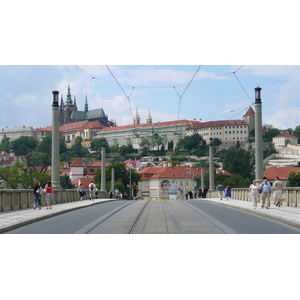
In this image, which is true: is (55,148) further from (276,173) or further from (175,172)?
(175,172)

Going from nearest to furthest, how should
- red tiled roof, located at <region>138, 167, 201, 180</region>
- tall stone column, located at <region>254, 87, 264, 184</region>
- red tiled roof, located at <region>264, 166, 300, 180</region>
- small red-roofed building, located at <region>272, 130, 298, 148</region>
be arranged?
tall stone column, located at <region>254, 87, 264, 184</region> < red tiled roof, located at <region>264, 166, 300, 180</region> < red tiled roof, located at <region>138, 167, 201, 180</region> < small red-roofed building, located at <region>272, 130, 298, 148</region>

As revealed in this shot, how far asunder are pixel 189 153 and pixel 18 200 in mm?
158592

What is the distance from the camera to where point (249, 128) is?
19288 centimetres

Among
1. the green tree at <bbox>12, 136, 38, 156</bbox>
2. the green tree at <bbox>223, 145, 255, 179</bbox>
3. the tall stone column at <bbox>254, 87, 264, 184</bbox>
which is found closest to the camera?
the tall stone column at <bbox>254, 87, 264, 184</bbox>

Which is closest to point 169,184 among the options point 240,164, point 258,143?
point 240,164

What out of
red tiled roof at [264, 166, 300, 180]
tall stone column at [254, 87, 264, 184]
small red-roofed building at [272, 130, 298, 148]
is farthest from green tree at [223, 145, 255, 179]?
tall stone column at [254, 87, 264, 184]

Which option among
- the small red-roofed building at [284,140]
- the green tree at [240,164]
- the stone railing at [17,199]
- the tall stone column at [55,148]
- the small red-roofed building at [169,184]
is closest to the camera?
the stone railing at [17,199]

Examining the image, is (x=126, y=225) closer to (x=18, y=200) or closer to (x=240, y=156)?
(x=18, y=200)

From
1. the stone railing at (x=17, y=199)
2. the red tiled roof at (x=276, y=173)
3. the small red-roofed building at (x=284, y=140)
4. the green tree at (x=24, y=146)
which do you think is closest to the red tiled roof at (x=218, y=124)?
the small red-roofed building at (x=284, y=140)

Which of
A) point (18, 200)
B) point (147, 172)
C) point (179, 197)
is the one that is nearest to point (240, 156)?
point (179, 197)

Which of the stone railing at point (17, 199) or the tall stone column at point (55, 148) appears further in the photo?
the tall stone column at point (55, 148)

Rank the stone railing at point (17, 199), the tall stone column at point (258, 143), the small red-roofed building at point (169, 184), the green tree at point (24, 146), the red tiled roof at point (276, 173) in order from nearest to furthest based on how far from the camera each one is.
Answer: the stone railing at point (17, 199) < the tall stone column at point (258, 143) < the red tiled roof at point (276, 173) < the small red-roofed building at point (169, 184) < the green tree at point (24, 146)

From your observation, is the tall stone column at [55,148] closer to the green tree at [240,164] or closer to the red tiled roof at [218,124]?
the green tree at [240,164]

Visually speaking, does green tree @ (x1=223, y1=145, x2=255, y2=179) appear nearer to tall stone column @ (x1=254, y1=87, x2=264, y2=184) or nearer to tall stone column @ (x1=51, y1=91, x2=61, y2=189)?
tall stone column @ (x1=254, y1=87, x2=264, y2=184)
